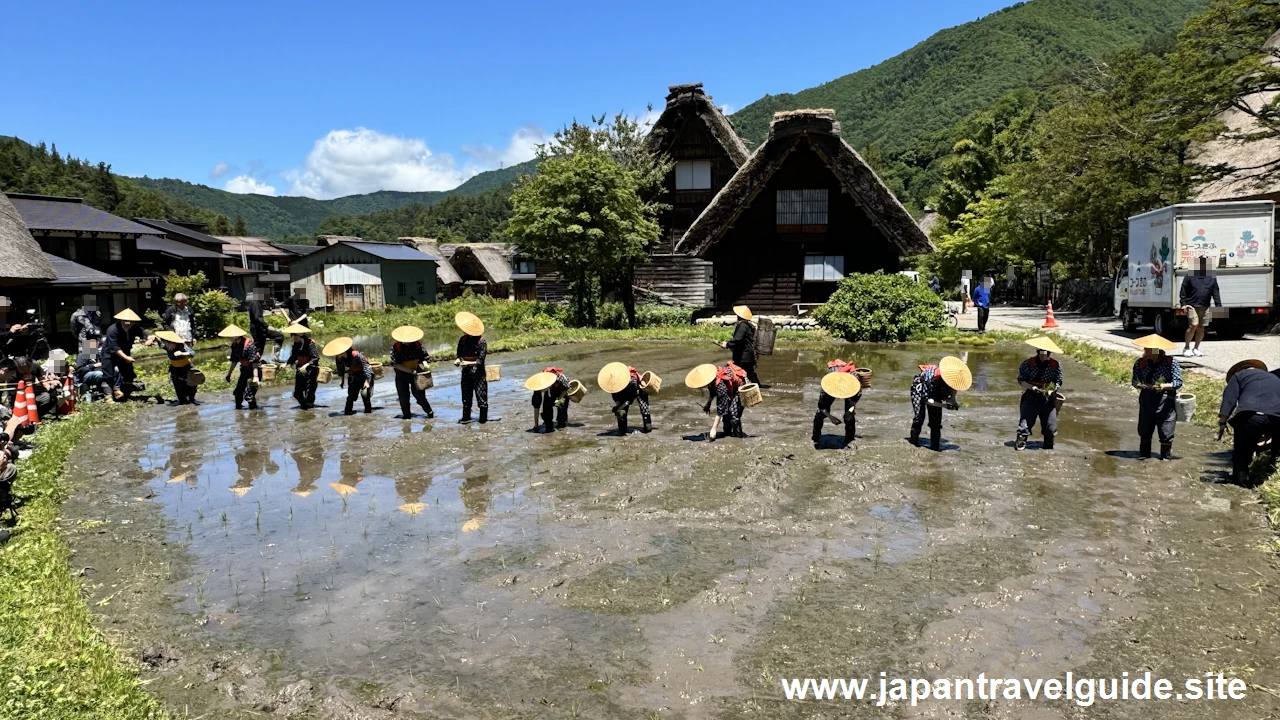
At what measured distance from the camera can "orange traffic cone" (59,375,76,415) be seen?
12.7m

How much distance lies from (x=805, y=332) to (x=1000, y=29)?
3814 inches

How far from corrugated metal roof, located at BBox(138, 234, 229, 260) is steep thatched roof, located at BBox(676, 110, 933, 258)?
2560 cm

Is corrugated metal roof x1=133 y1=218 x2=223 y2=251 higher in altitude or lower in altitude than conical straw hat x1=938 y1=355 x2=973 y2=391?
higher

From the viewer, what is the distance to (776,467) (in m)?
8.89

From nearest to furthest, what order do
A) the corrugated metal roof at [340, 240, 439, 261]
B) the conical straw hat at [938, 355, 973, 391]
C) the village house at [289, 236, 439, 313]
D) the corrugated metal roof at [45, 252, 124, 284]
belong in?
the conical straw hat at [938, 355, 973, 391] → the corrugated metal roof at [45, 252, 124, 284] → the village house at [289, 236, 439, 313] → the corrugated metal roof at [340, 240, 439, 261]

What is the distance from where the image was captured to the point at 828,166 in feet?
90.4

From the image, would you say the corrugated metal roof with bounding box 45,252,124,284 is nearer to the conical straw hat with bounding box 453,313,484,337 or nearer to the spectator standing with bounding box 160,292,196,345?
the spectator standing with bounding box 160,292,196,345

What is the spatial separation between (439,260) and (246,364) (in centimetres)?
5028

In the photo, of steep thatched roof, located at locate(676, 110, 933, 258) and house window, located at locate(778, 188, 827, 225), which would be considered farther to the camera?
house window, located at locate(778, 188, 827, 225)

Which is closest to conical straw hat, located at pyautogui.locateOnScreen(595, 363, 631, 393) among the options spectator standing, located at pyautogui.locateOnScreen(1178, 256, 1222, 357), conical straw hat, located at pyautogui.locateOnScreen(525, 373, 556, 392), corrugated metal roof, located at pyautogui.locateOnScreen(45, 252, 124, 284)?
conical straw hat, located at pyautogui.locateOnScreen(525, 373, 556, 392)

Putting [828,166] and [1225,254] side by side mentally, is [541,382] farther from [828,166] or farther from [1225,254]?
[828,166]

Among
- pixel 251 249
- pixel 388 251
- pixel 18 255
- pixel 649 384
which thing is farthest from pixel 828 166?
pixel 251 249

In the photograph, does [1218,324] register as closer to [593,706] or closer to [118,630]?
[593,706]

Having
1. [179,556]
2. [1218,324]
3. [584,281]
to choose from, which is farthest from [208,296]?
[1218,324]
